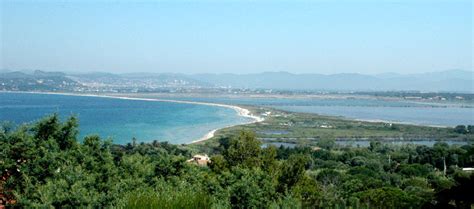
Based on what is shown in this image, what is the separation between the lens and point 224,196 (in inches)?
423

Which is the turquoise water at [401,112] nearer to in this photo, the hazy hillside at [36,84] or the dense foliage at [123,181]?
the dense foliage at [123,181]

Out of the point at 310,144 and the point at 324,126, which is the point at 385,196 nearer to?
the point at 310,144

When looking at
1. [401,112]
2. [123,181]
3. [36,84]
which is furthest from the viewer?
[36,84]

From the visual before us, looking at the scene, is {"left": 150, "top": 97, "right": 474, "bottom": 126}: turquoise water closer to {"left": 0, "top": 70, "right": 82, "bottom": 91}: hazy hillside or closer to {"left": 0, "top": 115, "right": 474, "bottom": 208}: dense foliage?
{"left": 0, "top": 115, "right": 474, "bottom": 208}: dense foliage

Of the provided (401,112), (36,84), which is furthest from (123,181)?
(36,84)

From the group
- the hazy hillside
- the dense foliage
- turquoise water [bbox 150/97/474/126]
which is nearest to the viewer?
the dense foliage

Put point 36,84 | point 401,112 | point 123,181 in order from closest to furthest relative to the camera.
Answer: point 123,181
point 401,112
point 36,84

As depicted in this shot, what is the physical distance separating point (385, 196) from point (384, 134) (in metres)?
43.0

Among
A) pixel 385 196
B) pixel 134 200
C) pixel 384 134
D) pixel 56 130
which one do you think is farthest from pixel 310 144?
pixel 134 200

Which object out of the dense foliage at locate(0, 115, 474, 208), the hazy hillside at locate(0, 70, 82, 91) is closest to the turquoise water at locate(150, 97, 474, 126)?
the dense foliage at locate(0, 115, 474, 208)

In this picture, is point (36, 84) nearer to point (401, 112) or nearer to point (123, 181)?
point (401, 112)

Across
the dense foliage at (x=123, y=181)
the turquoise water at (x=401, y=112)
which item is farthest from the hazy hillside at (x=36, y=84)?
the dense foliage at (x=123, y=181)

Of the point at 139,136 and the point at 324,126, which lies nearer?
the point at 139,136

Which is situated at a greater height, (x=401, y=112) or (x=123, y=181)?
(x=123, y=181)
